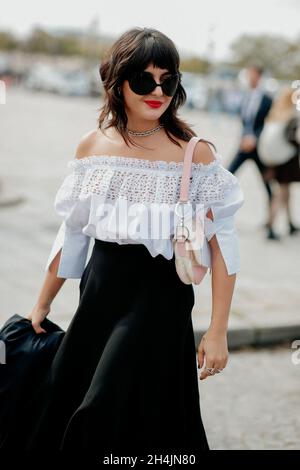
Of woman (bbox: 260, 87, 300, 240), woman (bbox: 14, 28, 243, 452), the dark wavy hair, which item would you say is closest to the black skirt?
woman (bbox: 14, 28, 243, 452)

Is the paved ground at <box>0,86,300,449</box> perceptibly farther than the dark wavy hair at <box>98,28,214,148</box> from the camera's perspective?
Yes

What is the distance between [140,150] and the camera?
8.63 ft

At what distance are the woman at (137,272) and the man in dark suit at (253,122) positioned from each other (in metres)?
6.25

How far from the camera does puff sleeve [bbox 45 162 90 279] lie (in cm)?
271

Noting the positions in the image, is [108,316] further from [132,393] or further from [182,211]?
[182,211]

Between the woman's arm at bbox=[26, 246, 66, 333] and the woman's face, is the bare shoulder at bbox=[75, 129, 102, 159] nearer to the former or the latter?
the woman's face

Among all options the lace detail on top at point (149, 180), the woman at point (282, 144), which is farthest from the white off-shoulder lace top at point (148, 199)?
the woman at point (282, 144)

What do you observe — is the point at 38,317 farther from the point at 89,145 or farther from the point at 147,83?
the point at 147,83

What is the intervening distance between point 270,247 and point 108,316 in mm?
5789

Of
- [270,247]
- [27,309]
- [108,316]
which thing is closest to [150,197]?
[108,316]

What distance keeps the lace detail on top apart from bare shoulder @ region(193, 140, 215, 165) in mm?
15

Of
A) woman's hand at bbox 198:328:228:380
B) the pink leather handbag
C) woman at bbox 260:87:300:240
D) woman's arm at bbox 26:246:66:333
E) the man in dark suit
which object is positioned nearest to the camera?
the pink leather handbag

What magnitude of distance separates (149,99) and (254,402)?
93.5 inches

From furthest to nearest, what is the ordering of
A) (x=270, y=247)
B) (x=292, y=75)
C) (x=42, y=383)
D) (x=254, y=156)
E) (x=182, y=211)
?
(x=292, y=75) < (x=254, y=156) < (x=270, y=247) < (x=42, y=383) < (x=182, y=211)
